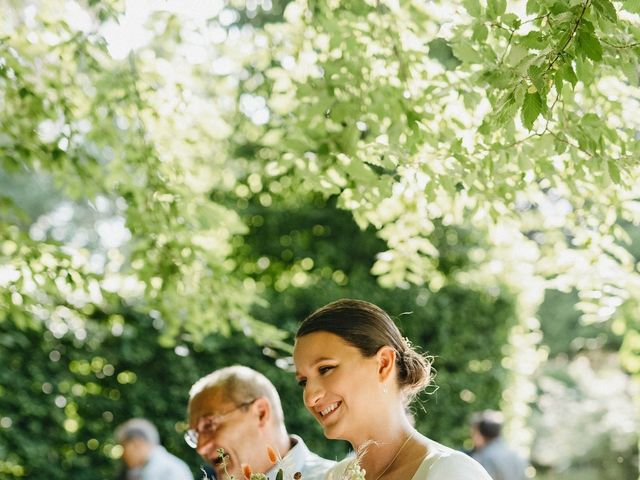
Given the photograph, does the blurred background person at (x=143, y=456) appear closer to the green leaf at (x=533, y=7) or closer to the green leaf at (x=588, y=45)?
the green leaf at (x=533, y=7)

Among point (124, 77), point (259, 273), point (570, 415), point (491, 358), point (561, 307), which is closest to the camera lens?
point (124, 77)

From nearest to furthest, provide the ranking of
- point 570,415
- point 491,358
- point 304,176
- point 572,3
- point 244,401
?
1. point 572,3
2. point 244,401
3. point 304,176
4. point 491,358
5. point 570,415

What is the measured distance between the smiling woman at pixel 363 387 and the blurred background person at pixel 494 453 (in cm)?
491

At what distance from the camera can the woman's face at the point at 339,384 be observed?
94.6 inches

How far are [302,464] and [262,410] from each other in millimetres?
250

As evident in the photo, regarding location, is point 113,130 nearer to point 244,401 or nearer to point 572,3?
point 244,401

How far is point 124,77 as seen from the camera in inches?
207

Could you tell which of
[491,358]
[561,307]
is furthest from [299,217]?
[561,307]

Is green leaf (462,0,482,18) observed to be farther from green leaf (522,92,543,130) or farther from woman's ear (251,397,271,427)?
woman's ear (251,397,271,427)

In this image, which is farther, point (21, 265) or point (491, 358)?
point (491, 358)

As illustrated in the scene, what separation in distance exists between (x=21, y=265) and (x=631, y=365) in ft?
11.5

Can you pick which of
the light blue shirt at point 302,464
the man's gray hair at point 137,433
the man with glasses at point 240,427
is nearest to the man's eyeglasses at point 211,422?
the man with glasses at point 240,427

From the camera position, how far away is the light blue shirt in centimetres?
314

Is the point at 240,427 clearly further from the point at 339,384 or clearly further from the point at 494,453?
the point at 494,453
